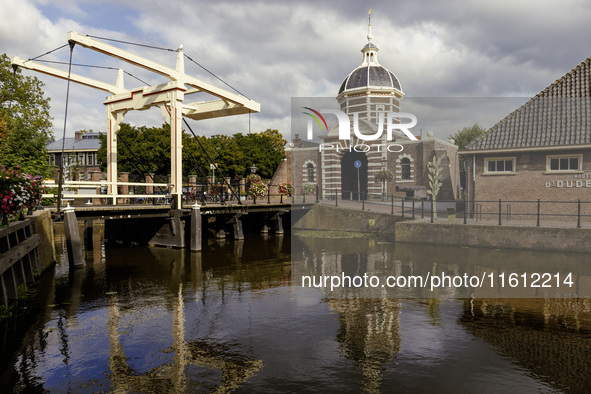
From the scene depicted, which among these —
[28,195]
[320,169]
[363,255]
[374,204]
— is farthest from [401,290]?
[320,169]

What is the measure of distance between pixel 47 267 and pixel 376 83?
91.3ft

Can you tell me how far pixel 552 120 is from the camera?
16734 millimetres

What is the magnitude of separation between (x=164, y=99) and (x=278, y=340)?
11.4 m

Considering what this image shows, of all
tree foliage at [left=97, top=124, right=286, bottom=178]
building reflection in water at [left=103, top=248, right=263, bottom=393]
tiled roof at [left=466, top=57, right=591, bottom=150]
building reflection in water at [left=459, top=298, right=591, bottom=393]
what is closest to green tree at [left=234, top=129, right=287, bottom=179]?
tree foliage at [left=97, top=124, right=286, bottom=178]

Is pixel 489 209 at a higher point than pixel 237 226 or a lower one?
higher

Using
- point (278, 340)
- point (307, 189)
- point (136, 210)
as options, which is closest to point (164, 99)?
point (136, 210)

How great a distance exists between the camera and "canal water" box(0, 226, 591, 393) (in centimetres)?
482

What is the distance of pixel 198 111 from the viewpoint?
17.9 meters

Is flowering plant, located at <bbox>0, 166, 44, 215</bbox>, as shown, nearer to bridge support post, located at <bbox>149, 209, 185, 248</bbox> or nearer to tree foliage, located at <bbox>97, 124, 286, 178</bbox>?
bridge support post, located at <bbox>149, 209, 185, 248</bbox>

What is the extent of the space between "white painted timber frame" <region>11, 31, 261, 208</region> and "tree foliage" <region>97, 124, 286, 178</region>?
1996cm

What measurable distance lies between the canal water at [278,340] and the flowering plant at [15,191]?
1.91m

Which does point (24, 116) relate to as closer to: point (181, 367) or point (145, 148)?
point (145, 148)

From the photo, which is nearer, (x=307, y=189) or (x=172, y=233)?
(x=172, y=233)

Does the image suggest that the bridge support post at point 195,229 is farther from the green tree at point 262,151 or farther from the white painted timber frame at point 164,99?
the green tree at point 262,151
